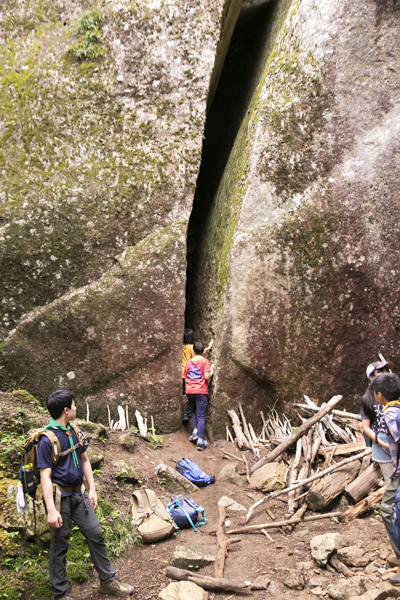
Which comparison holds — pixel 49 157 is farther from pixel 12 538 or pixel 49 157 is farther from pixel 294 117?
pixel 12 538

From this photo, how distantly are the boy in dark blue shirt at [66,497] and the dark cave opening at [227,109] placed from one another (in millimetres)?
5973

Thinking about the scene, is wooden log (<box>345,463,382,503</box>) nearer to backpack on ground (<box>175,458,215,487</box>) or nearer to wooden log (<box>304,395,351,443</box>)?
wooden log (<box>304,395,351,443</box>)

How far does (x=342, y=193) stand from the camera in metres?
7.89

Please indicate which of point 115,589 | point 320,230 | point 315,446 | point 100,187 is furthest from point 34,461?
point 320,230

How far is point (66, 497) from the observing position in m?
3.76

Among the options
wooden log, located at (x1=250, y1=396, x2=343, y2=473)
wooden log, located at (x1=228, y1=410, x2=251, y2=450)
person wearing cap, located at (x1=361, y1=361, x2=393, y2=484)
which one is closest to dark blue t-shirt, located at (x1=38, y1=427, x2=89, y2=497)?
person wearing cap, located at (x1=361, y1=361, x2=393, y2=484)

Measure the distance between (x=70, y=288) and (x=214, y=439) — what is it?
11.9 ft

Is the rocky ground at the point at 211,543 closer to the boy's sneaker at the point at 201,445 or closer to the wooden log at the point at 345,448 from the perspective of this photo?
the boy's sneaker at the point at 201,445

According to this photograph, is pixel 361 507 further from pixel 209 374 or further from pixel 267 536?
pixel 209 374

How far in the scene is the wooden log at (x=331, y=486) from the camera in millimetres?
5367

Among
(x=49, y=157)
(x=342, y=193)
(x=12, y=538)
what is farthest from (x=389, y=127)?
(x=12, y=538)

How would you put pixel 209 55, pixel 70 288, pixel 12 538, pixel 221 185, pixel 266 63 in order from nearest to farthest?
pixel 12 538 < pixel 70 288 < pixel 209 55 < pixel 266 63 < pixel 221 185

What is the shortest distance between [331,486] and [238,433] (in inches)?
92.2

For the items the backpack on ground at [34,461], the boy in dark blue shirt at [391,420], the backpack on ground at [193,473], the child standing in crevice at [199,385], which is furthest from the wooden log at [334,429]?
the backpack on ground at [34,461]
